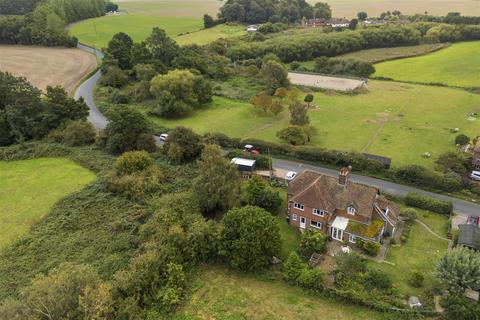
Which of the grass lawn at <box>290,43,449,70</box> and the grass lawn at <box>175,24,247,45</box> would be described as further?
the grass lawn at <box>175,24,247,45</box>

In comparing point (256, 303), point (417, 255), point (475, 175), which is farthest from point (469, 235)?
point (256, 303)

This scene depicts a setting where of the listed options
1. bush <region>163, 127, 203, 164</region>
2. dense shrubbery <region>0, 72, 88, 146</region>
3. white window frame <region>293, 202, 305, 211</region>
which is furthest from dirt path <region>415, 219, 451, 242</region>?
dense shrubbery <region>0, 72, 88, 146</region>

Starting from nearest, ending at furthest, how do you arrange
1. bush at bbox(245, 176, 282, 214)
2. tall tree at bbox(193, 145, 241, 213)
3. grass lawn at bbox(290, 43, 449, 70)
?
tall tree at bbox(193, 145, 241, 213)
bush at bbox(245, 176, 282, 214)
grass lawn at bbox(290, 43, 449, 70)

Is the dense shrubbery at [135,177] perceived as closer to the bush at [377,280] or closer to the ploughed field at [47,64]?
the bush at [377,280]

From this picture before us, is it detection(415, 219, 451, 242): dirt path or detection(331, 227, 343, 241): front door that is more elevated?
detection(331, 227, 343, 241): front door

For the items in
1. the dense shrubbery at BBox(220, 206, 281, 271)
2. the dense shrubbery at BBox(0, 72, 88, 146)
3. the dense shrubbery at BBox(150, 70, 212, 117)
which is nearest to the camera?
the dense shrubbery at BBox(220, 206, 281, 271)

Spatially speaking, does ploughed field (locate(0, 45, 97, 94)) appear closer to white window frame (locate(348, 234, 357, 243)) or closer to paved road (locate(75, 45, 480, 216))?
paved road (locate(75, 45, 480, 216))
